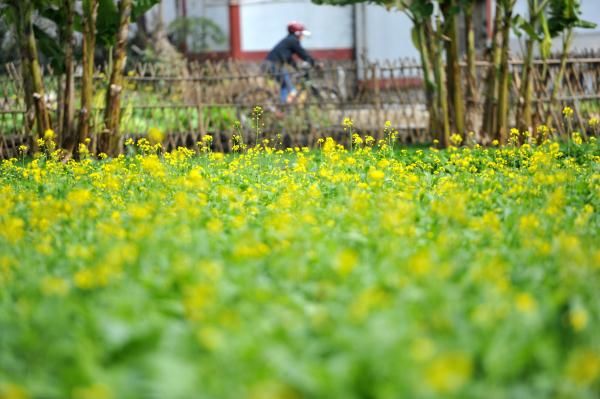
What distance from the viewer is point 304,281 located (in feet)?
13.1

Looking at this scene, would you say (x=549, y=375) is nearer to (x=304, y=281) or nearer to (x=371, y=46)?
(x=304, y=281)

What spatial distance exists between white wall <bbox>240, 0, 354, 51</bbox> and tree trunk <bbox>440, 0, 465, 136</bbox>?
9.83 metres

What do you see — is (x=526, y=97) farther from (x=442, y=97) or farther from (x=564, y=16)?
(x=564, y=16)

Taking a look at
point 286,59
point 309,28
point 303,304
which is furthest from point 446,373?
point 309,28

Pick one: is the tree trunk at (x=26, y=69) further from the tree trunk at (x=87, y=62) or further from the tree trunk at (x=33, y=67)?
the tree trunk at (x=87, y=62)

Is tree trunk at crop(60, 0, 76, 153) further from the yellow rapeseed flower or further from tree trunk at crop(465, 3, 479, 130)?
the yellow rapeseed flower

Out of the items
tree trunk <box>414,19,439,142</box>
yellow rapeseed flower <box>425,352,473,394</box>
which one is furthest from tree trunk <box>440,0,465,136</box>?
yellow rapeseed flower <box>425,352,473,394</box>

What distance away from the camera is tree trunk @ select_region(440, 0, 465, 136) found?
495 inches

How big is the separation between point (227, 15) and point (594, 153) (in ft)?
46.4

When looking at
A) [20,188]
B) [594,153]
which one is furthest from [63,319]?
[594,153]

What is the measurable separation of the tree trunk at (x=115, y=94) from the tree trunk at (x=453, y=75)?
168 inches

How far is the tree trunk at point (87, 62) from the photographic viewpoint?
1107 centimetres

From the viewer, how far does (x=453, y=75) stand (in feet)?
41.8

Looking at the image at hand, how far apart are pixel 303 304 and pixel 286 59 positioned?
1376cm
